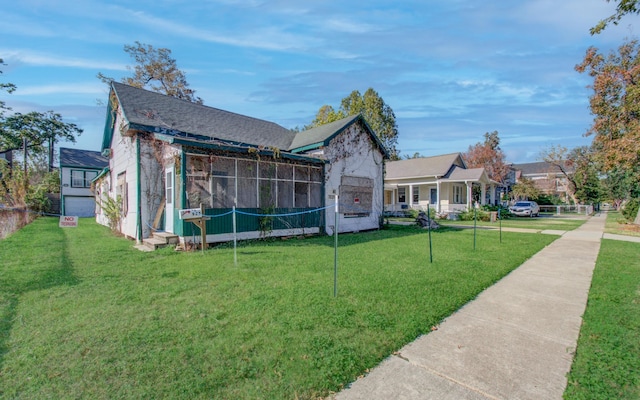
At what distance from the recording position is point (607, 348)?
3367 millimetres

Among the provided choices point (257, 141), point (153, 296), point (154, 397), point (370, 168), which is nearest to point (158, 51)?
point (257, 141)

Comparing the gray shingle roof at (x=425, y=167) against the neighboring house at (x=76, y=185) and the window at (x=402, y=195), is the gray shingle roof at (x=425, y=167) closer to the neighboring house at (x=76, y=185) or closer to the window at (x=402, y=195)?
the window at (x=402, y=195)

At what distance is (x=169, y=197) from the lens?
10.6 m

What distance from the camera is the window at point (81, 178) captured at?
28.4 meters

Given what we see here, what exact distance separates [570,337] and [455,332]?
1.34 m

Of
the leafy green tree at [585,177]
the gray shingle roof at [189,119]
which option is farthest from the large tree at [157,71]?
the leafy green tree at [585,177]

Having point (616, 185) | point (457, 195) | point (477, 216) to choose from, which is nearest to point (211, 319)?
point (477, 216)

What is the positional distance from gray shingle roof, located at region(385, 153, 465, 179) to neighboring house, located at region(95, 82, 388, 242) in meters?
11.8

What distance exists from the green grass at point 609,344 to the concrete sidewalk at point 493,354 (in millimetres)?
108

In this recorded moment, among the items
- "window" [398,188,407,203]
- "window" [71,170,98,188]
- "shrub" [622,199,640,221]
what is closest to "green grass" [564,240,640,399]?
"shrub" [622,199,640,221]

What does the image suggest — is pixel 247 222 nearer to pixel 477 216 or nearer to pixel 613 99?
pixel 477 216

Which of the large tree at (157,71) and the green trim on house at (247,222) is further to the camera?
the large tree at (157,71)

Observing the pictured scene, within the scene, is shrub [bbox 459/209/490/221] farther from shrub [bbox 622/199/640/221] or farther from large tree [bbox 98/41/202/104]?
large tree [bbox 98/41/202/104]

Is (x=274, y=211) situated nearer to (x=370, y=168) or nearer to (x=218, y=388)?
A: (x=370, y=168)
